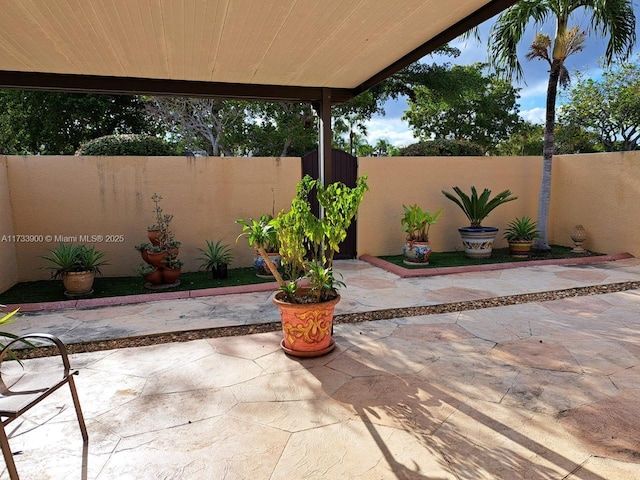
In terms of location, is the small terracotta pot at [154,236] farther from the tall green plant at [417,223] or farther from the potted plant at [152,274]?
the tall green plant at [417,223]

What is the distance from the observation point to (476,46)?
21.8ft

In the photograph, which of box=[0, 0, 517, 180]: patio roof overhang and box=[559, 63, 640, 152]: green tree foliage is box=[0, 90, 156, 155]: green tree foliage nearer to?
box=[0, 0, 517, 180]: patio roof overhang

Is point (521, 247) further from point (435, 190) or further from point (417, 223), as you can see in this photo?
A: point (417, 223)

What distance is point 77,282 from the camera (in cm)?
507

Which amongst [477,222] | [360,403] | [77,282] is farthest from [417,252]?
[77,282]

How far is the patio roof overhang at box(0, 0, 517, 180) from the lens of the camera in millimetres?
2660

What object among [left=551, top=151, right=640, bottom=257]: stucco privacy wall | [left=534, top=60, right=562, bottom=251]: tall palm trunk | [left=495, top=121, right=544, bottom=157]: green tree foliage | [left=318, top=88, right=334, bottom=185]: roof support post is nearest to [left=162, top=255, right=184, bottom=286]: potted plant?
[left=318, top=88, right=334, bottom=185]: roof support post

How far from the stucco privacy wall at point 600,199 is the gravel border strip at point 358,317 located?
2.16 m

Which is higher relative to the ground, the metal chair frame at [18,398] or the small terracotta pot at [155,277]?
the metal chair frame at [18,398]

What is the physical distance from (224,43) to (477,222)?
5553mm

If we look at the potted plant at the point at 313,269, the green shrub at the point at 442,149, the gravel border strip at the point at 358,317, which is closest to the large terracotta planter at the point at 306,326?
the potted plant at the point at 313,269

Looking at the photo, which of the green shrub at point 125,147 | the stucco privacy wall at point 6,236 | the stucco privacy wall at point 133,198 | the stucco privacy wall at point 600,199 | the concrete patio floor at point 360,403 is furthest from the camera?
the stucco privacy wall at point 600,199

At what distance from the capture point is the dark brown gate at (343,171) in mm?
7013

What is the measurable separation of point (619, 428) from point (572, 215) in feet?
22.3
